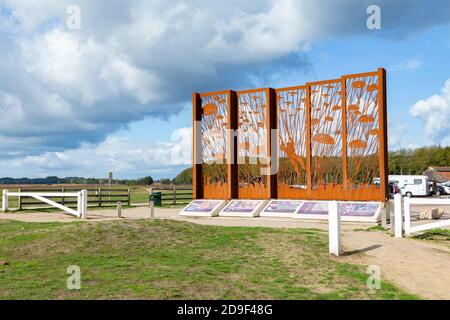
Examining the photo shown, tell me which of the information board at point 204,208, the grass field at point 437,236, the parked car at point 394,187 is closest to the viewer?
the grass field at point 437,236

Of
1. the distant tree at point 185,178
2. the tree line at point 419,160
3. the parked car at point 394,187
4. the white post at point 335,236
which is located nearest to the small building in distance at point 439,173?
the tree line at point 419,160

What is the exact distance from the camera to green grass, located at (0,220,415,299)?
646 cm

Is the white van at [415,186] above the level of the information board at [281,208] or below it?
above

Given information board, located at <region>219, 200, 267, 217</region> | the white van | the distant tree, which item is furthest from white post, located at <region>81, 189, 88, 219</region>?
the distant tree

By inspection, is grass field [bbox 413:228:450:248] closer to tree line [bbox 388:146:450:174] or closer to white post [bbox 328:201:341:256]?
white post [bbox 328:201:341:256]

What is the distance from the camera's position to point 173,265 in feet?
26.9

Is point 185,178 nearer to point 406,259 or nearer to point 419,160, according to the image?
point 419,160

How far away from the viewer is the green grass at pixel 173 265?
254 inches

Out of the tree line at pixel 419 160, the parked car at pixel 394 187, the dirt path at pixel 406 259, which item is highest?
the tree line at pixel 419 160

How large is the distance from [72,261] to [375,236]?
8.08 metres

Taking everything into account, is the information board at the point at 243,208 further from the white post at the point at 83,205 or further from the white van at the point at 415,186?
the white van at the point at 415,186
